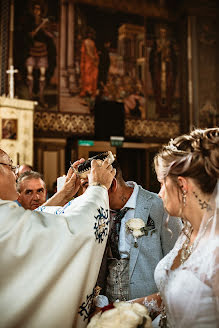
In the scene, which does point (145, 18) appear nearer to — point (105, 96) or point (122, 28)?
point (122, 28)

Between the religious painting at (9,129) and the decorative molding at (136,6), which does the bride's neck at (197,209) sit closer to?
the religious painting at (9,129)

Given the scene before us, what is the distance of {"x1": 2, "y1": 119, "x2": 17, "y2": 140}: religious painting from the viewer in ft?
31.2

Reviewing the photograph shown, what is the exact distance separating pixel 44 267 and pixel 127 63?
12.4m

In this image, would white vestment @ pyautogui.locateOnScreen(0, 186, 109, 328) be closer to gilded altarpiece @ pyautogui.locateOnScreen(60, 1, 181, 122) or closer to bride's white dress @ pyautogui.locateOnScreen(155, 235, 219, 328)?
bride's white dress @ pyautogui.locateOnScreen(155, 235, 219, 328)

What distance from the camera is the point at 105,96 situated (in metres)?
12.9

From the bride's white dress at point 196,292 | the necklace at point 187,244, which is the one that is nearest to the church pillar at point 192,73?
the necklace at point 187,244

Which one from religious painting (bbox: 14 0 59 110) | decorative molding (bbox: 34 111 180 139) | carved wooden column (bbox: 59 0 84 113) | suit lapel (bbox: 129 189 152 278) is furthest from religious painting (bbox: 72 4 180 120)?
suit lapel (bbox: 129 189 152 278)

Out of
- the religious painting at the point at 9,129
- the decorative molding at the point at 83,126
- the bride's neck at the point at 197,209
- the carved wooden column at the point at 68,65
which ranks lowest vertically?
the bride's neck at the point at 197,209

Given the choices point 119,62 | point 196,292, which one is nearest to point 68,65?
point 119,62

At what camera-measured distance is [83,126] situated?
41.2ft

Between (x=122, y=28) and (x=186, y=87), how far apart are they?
328 cm

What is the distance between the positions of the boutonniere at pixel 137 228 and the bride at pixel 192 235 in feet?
1.47

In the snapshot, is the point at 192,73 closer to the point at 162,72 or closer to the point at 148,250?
the point at 162,72

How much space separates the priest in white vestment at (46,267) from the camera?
1786 mm
